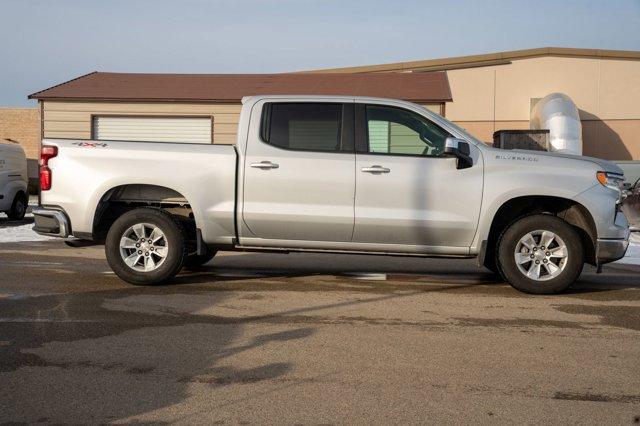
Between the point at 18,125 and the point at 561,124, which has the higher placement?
the point at 18,125

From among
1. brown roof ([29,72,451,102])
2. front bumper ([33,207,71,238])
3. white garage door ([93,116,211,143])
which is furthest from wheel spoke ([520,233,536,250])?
white garage door ([93,116,211,143])

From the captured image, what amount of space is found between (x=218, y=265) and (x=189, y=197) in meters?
2.22

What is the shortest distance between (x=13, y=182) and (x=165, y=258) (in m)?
11.4

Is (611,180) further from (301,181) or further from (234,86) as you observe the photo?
(234,86)

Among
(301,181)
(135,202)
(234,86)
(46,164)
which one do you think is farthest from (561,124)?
(46,164)

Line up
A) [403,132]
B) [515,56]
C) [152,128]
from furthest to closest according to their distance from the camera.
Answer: [515,56]
[152,128]
[403,132]

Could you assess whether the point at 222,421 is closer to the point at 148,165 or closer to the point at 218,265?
the point at 148,165

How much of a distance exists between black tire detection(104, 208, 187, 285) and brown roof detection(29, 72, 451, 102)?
1189cm

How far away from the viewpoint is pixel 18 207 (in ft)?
57.7

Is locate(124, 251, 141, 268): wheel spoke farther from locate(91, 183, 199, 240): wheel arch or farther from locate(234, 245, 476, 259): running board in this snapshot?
locate(234, 245, 476, 259): running board

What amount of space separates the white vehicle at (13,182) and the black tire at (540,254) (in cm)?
1318

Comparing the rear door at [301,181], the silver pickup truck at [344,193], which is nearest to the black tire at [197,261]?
the silver pickup truck at [344,193]

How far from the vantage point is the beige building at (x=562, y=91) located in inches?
1025

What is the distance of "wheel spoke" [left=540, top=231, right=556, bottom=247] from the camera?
7.32 m
